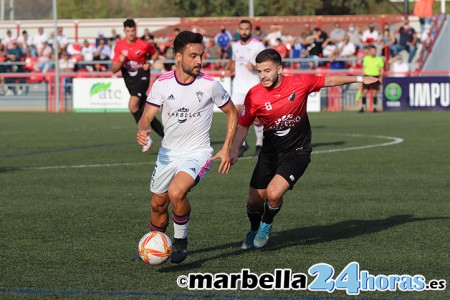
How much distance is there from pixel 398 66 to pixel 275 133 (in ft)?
89.1

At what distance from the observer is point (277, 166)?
Result: 9023mm

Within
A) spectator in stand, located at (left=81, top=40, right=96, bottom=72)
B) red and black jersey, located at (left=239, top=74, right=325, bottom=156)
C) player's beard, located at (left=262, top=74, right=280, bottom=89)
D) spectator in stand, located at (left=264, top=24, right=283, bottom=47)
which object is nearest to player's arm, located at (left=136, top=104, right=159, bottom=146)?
red and black jersey, located at (left=239, top=74, right=325, bottom=156)

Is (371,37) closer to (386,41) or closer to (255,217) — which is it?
(386,41)

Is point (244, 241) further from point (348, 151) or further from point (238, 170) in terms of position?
point (348, 151)

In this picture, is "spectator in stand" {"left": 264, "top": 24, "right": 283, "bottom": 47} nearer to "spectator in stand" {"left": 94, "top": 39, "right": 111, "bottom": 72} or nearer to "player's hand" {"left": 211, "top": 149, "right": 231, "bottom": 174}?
"spectator in stand" {"left": 94, "top": 39, "right": 111, "bottom": 72}

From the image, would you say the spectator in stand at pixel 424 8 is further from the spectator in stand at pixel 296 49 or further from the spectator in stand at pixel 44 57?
the spectator in stand at pixel 44 57

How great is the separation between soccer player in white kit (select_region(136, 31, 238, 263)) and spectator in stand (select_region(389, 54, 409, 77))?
27.4m

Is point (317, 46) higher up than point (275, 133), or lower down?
higher up

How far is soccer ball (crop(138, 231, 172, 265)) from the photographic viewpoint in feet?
25.3

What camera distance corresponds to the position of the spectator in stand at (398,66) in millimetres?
35000

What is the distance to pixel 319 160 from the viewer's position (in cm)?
1667

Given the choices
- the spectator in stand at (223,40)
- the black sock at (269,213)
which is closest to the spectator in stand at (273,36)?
the spectator in stand at (223,40)

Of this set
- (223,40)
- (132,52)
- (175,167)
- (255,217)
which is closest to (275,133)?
(255,217)

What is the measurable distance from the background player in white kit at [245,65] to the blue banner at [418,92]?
596 inches
